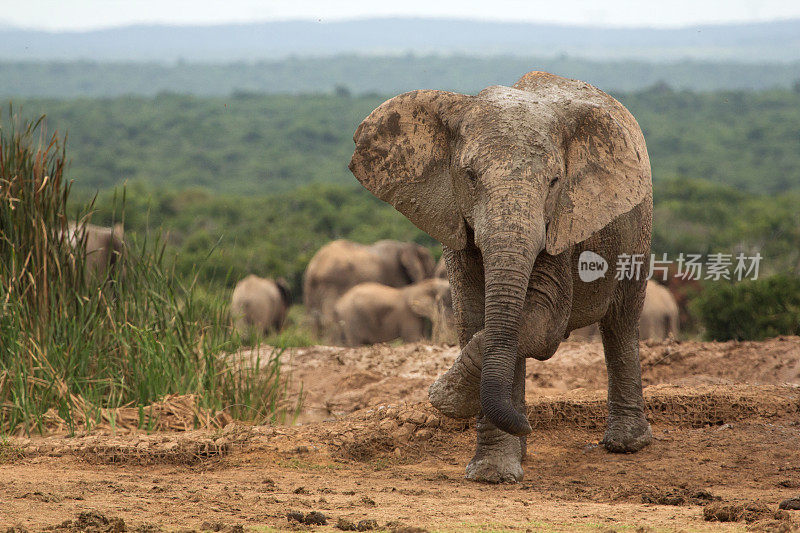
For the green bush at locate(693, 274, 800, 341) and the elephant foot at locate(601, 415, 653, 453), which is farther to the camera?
the green bush at locate(693, 274, 800, 341)

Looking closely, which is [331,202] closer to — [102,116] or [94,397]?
[94,397]

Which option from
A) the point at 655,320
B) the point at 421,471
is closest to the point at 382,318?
the point at 655,320

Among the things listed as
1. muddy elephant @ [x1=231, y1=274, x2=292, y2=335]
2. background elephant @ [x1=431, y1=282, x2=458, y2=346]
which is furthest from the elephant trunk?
muddy elephant @ [x1=231, y1=274, x2=292, y2=335]

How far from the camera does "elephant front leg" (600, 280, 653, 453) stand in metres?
6.00

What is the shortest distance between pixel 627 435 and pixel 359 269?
1342 cm

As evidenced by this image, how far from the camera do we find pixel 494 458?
5160 mm

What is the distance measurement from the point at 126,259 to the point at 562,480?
360 centimetres

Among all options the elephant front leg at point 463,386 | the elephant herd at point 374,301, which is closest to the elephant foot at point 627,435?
the elephant front leg at point 463,386

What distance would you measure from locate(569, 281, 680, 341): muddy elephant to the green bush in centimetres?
167

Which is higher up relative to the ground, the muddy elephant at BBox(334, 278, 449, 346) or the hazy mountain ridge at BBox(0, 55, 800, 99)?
the hazy mountain ridge at BBox(0, 55, 800, 99)

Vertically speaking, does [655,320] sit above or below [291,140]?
below

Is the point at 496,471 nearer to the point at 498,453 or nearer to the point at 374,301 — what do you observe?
the point at 498,453

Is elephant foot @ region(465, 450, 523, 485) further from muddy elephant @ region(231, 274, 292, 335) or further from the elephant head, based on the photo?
muddy elephant @ region(231, 274, 292, 335)

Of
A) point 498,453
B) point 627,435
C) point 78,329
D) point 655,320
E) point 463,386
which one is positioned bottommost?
point 655,320
